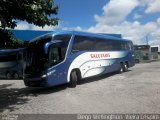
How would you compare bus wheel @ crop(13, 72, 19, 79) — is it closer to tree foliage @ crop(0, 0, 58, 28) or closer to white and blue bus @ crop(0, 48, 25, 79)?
white and blue bus @ crop(0, 48, 25, 79)

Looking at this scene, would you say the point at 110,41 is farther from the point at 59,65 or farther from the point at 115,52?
the point at 59,65

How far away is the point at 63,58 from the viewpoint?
1661cm

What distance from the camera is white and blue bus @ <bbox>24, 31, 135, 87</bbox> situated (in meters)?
15.8

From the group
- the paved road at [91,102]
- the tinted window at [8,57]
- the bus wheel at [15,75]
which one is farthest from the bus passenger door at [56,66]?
the tinted window at [8,57]

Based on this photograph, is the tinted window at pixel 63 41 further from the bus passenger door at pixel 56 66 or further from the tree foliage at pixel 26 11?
the tree foliage at pixel 26 11

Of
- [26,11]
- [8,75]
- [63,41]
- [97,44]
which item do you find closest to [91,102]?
[26,11]

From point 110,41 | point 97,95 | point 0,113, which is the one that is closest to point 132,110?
point 97,95

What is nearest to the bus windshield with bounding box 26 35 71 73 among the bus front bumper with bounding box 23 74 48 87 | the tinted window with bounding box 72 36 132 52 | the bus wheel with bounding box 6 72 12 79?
the bus front bumper with bounding box 23 74 48 87

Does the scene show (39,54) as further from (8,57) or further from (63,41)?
(8,57)

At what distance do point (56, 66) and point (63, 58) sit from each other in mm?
778

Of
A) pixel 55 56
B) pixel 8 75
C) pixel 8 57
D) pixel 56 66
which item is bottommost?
pixel 8 75

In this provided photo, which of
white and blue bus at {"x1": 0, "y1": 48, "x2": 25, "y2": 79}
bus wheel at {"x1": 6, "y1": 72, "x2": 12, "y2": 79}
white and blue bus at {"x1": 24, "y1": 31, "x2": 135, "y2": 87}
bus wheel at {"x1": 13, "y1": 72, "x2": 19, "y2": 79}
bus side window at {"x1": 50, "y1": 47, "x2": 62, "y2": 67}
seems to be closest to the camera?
white and blue bus at {"x1": 24, "y1": 31, "x2": 135, "y2": 87}

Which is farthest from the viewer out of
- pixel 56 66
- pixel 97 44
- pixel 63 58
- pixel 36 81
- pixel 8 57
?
pixel 8 57

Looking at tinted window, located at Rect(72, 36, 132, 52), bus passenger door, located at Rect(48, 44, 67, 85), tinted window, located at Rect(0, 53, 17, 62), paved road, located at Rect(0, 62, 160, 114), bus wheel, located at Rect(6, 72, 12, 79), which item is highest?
tinted window, located at Rect(72, 36, 132, 52)
